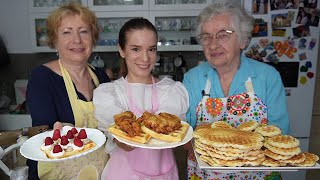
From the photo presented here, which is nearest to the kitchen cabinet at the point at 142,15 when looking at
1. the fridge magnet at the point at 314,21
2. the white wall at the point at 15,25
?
the white wall at the point at 15,25

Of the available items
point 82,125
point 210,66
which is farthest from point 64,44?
point 210,66

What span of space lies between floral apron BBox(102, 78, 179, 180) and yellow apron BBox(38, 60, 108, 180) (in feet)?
0.34

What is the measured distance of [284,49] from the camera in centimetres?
263

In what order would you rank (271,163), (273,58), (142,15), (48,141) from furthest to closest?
1. (142,15)
2. (273,58)
3. (48,141)
4. (271,163)

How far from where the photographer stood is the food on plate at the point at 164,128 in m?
1.11

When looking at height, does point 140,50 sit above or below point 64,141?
above

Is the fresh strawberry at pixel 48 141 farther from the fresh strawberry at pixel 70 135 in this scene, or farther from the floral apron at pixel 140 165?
the floral apron at pixel 140 165

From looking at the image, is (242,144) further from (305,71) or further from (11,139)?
(305,71)

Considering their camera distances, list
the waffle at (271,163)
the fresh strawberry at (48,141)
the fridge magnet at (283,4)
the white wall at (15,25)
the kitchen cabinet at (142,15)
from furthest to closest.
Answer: the white wall at (15,25), the kitchen cabinet at (142,15), the fridge magnet at (283,4), the fresh strawberry at (48,141), the waffle at (271,163)

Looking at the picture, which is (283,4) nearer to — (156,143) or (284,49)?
(284,49)

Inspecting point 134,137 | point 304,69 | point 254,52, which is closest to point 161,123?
point 134,137

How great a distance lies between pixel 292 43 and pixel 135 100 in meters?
1.91

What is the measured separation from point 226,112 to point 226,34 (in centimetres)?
42

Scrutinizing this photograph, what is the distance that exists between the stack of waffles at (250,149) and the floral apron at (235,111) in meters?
0.31
